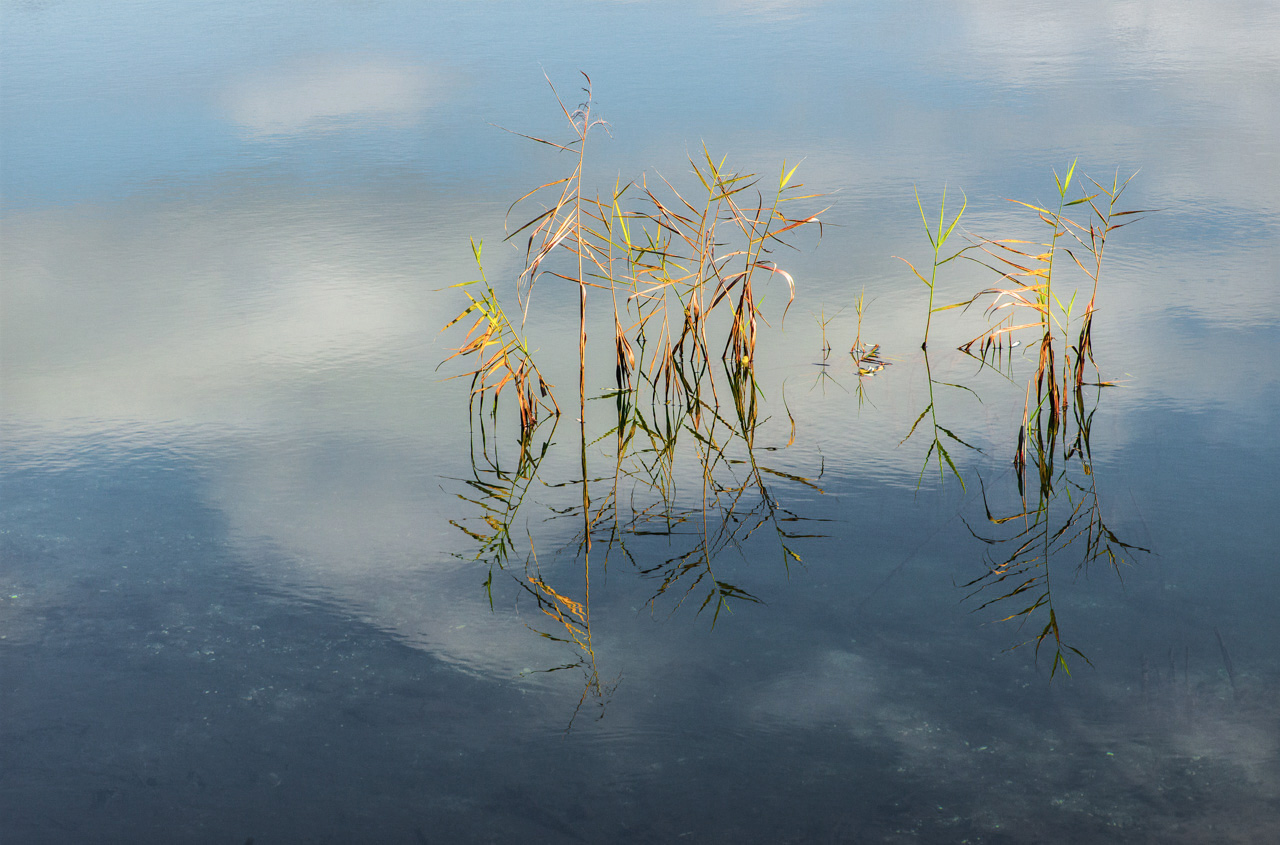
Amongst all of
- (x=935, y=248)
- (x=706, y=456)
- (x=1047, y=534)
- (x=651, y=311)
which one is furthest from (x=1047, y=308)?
(x=651, y=311)

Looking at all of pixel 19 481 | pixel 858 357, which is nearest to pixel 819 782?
pixel 858 357

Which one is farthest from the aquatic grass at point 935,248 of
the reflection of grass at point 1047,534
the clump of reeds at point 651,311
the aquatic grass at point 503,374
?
the aquatic grass at point 503,374

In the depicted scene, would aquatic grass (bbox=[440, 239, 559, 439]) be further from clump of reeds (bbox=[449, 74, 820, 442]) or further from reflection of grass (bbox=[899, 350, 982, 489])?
reflection of grass (bbox=[899, 350, 982, 489])

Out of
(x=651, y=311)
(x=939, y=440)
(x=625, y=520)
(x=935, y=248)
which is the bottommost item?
(x=625, y=520)

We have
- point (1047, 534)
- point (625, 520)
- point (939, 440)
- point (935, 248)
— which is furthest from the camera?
point (935, 248)

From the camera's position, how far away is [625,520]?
2953 millimetres

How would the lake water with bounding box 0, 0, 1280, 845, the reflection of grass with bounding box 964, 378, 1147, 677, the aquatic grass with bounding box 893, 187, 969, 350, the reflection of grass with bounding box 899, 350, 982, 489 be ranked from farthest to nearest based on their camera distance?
the aquatic grass with bounding box 893, 187, 969, 350
the reflection of grass with bounding box 899, 350, 982, 489
the reflection of grass with bounding box 964, 378, 1147, 677
the lake water with bounding box 0, 0, 1280, 845

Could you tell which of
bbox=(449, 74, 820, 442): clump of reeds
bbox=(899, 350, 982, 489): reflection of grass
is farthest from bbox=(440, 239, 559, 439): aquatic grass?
bbox=(899, 350, 982, 489): reflection of grass

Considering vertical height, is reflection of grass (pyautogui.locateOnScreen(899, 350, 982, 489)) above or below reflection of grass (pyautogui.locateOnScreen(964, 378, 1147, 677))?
above

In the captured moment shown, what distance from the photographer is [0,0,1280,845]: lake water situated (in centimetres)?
209

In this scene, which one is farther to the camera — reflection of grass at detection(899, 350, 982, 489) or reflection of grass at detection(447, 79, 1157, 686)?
reflection of grass at detection(899, 350, 982, 489)

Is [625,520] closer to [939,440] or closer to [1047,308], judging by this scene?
[939,440]

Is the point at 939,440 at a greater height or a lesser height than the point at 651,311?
lesser

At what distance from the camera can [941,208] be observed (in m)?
4.59
